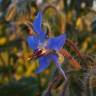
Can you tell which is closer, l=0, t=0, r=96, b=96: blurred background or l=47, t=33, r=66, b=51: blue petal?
l=47, t=33, r=66, b=51: blue petal

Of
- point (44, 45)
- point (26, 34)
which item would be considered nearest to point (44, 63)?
point (44, 45)

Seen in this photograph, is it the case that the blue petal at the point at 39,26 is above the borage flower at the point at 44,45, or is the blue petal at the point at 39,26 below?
above

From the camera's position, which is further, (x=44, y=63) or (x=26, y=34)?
(x=26, y=34)

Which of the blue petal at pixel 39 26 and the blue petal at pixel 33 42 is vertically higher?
the blue petal at pixel 39 26

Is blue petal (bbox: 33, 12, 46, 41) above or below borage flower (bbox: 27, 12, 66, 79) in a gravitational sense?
above

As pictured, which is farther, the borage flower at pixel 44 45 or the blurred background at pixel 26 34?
the blurred background at pixel 26 34

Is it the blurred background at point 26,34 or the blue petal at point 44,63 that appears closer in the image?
the blue petal at point 44,63

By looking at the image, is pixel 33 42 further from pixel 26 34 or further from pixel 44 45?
pixel 26 34
